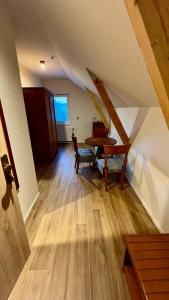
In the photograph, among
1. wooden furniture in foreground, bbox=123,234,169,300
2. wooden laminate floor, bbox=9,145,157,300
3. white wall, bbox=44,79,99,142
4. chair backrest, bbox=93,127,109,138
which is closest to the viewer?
wooden furniture in foreground, bbox=123,234,169,300

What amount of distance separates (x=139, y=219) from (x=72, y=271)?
103cm

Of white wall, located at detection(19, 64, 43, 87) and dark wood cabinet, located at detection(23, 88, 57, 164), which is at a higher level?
white wall, located at detection(19, 64, 43, 87)

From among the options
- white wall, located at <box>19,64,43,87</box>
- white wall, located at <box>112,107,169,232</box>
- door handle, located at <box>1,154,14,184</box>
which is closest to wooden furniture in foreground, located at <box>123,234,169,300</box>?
white wall, located at <box>112,107,169,232</box>

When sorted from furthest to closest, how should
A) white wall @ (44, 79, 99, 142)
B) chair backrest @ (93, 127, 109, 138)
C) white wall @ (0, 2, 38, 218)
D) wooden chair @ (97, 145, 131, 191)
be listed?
white wall @ (44, 79, 99, 142)
chair backrest @ (93, 127, 109, 138)
wooden chair @ (97, 145, 131, 191)
white wall @ (0, 2, 38, 218)

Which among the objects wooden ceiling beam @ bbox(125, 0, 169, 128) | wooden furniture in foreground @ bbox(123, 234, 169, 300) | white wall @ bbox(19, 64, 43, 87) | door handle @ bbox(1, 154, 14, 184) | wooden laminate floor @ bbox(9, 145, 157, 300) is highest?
white wall @ bbox(19, 64, 43, 87)

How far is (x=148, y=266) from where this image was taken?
1.05 meters

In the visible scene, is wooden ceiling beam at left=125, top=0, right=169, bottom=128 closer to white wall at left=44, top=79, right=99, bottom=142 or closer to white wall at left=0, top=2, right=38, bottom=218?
white wall at left=0, top=2, right=38, bottom=218

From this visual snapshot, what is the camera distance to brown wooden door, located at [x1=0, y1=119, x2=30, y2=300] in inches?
45.3

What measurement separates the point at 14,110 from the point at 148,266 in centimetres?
194

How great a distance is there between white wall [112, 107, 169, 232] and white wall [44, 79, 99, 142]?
3.51m

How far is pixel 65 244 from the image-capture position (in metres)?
1.65

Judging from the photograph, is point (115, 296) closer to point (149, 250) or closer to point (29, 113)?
point (149, 250)

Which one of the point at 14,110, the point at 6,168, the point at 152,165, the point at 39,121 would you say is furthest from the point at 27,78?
the point at 152,165

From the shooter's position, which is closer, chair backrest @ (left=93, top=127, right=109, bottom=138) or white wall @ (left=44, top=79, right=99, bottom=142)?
chair backrest @ (left=93, top=127, right=109, bottom=138)
